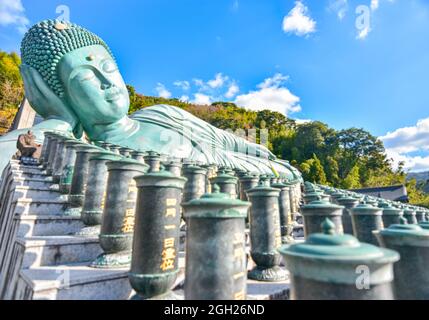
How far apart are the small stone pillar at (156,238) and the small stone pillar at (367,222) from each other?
4.86 ft

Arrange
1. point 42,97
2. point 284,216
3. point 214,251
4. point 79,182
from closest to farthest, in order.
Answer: point 214,251 < point 79,182 < point 284,216 < point 42,97

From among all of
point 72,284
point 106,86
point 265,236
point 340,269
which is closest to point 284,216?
point 265,236

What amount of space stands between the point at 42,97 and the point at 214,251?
5.44m

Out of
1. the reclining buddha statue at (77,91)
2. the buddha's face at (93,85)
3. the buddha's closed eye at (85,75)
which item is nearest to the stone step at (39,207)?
the reclining buddha statue at (77,91)

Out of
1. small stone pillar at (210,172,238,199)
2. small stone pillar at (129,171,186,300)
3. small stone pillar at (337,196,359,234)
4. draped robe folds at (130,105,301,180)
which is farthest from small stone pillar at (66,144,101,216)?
draped robe folds at (130,105,301,180)

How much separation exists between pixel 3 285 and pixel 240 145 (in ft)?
21.2

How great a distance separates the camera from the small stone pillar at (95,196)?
1886mm

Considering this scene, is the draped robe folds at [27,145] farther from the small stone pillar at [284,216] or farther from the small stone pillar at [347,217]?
the small stone pillar at [347,217]

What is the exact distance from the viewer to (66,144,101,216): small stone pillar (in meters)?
2.15

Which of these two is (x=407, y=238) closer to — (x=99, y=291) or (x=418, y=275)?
(x=418, y=275)

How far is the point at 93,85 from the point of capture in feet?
15.4

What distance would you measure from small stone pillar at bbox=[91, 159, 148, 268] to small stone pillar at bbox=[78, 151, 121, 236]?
23cm

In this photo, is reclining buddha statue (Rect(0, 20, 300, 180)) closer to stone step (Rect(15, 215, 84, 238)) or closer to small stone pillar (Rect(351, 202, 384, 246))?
stone step (Rect(15, 215, 84, 238))

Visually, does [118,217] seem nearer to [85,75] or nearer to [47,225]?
[47,225]
